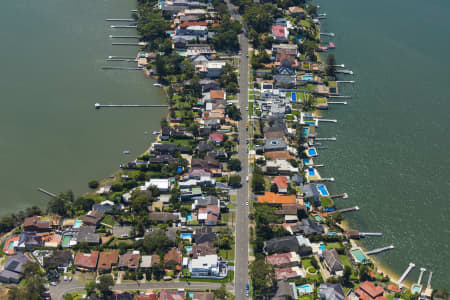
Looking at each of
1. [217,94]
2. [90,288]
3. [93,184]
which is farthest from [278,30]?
[90,288]

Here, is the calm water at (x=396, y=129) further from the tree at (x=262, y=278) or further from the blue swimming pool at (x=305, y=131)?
the tree at (x=262, y=278)

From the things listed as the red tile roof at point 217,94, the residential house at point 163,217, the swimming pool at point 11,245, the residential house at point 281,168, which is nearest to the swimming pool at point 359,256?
the residential house at point 281,168

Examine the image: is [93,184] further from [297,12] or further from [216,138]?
[297,12]

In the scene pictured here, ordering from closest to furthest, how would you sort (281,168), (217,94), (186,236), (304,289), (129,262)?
(304,289)
(129,262)
(186,236)
(281,168)
(217,94)

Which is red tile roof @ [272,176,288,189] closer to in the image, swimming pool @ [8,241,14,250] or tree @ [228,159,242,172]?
tree @ [228,159,242,172]

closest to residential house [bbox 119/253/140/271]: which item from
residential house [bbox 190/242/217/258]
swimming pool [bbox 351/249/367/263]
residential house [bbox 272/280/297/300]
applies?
residential house [bbox 190/242/217/258]

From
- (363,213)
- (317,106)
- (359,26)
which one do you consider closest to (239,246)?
(363,213)
